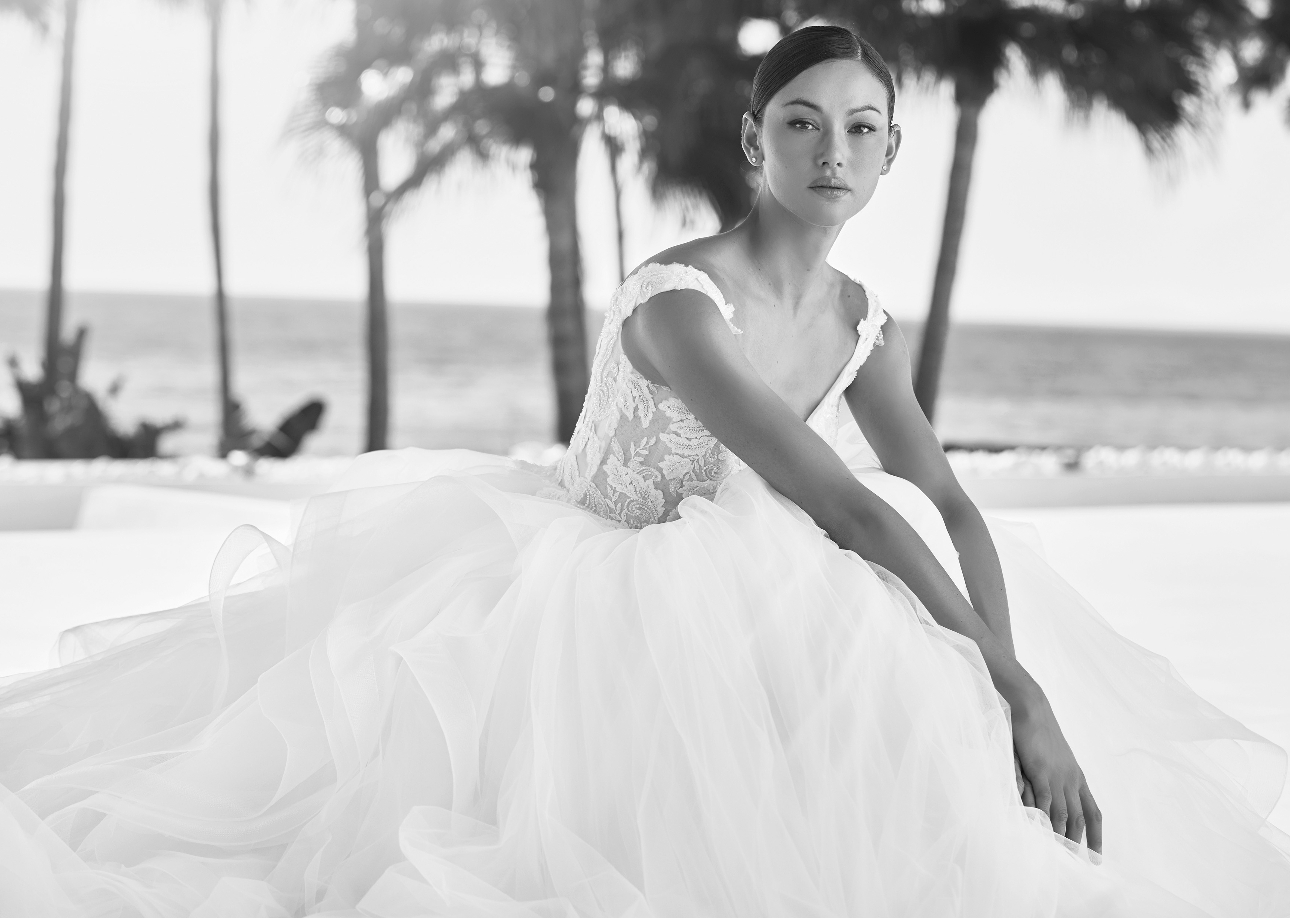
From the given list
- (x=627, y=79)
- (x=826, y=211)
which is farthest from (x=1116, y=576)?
(x=627, y=79)

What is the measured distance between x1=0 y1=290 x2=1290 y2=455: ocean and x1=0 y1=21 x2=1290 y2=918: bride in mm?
24044

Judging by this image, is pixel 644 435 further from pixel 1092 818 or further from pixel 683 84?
pixel 683 84

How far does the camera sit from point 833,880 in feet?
4.25

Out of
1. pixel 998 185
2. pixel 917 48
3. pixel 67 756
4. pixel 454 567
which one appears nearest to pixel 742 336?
pixel 454 567

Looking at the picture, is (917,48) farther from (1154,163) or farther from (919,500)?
(919,500)

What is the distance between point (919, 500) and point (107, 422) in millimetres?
8224

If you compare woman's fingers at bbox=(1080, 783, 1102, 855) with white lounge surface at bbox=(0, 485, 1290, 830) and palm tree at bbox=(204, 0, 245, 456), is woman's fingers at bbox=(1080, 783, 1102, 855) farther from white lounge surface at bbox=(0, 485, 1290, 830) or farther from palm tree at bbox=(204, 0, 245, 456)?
palm tree at bbox=(204, 0, 245, 456)

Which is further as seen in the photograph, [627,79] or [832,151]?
[627,79]

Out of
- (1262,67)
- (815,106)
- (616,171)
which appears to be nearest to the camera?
(815,106)

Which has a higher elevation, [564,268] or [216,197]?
[216,197]

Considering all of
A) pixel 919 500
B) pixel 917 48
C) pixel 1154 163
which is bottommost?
pixel 919 500

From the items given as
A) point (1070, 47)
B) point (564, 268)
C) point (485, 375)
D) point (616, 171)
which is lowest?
point (485, 375)

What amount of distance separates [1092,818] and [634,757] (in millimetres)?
515

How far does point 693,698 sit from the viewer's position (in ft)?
4.57
